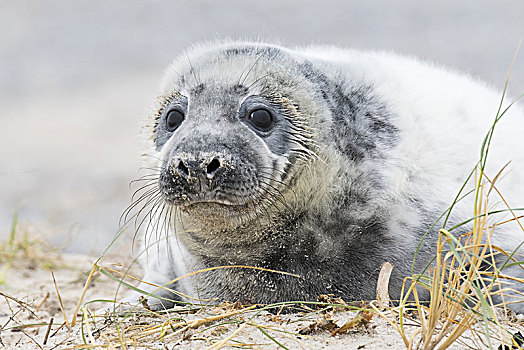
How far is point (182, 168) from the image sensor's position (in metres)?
3.07

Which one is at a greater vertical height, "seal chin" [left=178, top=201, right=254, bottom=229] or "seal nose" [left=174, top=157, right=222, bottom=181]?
"seal nose" [left=174, top=157, right=222, bottom=181]

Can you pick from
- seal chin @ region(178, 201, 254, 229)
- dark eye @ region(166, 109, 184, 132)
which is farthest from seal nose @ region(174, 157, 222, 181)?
dark eye @ region(166, 109, 184, 132)

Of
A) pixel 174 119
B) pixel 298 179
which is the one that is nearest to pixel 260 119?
pixel 298 179

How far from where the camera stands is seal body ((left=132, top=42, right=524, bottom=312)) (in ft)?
10.6

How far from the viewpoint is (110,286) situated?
511 centimetres

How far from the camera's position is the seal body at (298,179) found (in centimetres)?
323

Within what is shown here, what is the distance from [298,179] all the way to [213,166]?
50 centimetres

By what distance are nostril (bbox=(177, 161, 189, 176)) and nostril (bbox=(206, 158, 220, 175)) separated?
0.10 meters

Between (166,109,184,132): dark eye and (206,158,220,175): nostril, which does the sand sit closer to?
(206,158,220,175): nostril

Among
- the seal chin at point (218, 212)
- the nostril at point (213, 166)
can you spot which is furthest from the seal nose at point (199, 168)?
the seal chin at point (218, 212)

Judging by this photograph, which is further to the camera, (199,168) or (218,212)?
(218,212)

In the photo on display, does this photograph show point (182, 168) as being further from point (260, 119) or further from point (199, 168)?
point (260, 119)

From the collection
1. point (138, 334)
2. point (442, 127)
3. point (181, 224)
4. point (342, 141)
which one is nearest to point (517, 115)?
point (442, 127)

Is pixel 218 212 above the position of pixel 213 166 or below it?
below
